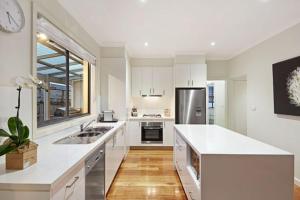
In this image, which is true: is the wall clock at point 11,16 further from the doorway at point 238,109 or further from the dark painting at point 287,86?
the doorway at point 238,109

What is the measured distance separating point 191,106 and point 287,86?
7.43 feet

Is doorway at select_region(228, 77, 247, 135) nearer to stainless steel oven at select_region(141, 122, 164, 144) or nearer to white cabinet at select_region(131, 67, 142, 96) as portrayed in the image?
stainless steel oven at select_region(141, 122, 164, 144)

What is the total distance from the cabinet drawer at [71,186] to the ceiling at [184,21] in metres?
2.10

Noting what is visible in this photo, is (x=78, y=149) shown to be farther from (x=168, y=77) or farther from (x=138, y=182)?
(x=168, y=77)

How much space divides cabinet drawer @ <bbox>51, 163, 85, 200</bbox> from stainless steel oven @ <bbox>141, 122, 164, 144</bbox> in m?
3.50

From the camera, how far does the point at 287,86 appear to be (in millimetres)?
3078

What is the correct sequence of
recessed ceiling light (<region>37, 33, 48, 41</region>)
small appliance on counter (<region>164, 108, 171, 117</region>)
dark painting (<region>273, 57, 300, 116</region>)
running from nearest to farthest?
recessed ceiling light (<region>37, 33, 48, 41</region>) → dark painting (<region>273, 57, 300, 116</region>) → small appliance on counter (<region>164, 108, 171, 117</region>)

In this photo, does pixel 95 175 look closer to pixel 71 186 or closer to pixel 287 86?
pixel 71 186

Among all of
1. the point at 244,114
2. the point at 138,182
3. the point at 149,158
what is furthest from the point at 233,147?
the point at 244,114

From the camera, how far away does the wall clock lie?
1476 mm

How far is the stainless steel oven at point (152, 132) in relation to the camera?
5.05m

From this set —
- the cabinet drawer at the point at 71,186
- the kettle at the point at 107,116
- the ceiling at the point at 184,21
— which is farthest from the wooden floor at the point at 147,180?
the ceiling at the point at 184,21

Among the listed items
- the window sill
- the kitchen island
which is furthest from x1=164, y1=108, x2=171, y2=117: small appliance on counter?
the kitchen island

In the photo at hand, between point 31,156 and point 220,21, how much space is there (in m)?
3.08
